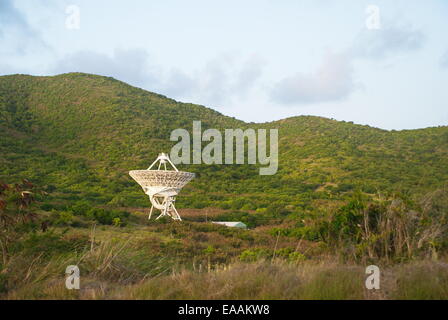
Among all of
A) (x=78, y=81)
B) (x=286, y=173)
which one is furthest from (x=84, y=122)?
(x=286, y=173)

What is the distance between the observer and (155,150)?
55219 millimetres

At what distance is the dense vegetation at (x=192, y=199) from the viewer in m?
7.01

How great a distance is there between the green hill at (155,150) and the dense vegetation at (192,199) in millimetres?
244

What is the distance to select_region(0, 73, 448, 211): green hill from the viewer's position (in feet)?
134

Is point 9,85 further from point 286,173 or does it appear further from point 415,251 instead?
point 415,251

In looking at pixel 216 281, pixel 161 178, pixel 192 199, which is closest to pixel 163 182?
pixel 161 178

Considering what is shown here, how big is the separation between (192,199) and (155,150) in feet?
51.9

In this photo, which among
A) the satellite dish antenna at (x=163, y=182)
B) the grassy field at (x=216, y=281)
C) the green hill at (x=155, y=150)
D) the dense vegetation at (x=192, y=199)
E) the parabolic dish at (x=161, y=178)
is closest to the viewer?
the grassy field at (x=216, y=281)

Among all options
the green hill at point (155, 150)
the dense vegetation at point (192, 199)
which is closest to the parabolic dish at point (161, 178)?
the dense vegetation at point (192, 199)

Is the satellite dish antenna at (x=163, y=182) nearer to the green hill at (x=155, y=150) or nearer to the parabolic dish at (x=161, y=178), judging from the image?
the parabolic dish at (x=161, y=178)

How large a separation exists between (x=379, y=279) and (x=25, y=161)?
46.5m

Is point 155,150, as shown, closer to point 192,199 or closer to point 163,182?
point 192,199

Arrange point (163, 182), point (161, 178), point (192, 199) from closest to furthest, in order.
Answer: point (161, 178) < point (163, 182) < point (192, 199)

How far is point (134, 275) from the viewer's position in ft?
23.8
